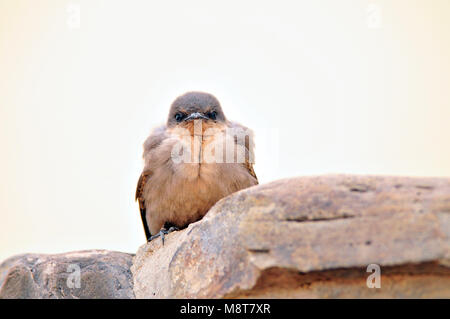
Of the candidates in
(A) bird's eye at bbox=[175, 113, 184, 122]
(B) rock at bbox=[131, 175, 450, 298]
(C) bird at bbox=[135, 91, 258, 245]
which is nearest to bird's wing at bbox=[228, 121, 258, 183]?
(C) bird at bbox=[135, 91, 258, 245]

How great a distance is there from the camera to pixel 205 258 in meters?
A: 3.96

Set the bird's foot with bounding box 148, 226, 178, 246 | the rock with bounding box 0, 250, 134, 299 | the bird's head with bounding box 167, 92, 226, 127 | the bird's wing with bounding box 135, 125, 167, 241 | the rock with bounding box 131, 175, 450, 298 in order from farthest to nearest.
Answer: the bird's head with bounding box 167, 92, 226, 127
the bird's wing with bounding box 135, 125, 167, 241
the bird's foot with bounding box 148, 226, 178, 246
the rock with bounding box 0, 250, 134, 299
the rock with bounding box 131, 175, 450, 298

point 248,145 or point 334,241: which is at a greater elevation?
point 248,145

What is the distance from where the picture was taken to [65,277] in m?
4.88

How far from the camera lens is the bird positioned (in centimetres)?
571

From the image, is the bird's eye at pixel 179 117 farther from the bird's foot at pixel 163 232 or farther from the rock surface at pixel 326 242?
the rock surface at pixel 326 242

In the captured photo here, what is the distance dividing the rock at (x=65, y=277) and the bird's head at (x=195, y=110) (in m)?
1.81

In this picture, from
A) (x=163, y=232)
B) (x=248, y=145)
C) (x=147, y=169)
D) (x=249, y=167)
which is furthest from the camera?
(x=248, y=145)

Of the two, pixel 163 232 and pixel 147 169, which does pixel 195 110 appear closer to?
pixel 147 169

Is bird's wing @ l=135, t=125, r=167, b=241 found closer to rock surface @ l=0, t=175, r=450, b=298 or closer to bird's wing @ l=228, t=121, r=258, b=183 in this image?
bird's wing @ l=228, t=121, r=258, b=183

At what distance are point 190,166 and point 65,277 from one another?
63.0 inches

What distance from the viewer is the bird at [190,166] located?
571cm

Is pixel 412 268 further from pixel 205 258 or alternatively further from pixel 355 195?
pixel 205 258

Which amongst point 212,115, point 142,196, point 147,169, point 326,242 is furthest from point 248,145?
point 326,242
